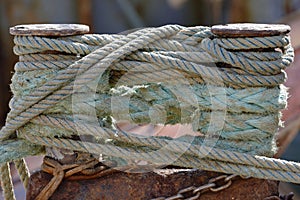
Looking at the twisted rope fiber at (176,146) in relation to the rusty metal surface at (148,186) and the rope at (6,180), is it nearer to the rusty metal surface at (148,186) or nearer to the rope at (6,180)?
the rusty metal surface at (148,186)

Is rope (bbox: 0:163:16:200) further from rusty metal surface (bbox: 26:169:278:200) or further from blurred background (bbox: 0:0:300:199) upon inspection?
blurred background (bbox: 0:0:300:199)

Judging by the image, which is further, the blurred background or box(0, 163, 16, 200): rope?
the blurred background

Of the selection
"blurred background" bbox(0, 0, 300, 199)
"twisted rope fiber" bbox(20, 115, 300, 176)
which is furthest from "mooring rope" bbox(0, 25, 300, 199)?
"blurred background" bbox(0, 0, 300, 199)

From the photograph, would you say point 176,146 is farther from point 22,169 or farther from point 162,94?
point 22,169

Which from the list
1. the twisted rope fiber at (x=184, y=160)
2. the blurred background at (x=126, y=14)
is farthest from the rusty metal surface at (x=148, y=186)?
the blurred background at (x=126, y=14)

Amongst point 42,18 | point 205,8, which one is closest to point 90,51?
point 42,18

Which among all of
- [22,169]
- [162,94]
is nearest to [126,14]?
[22,169]
